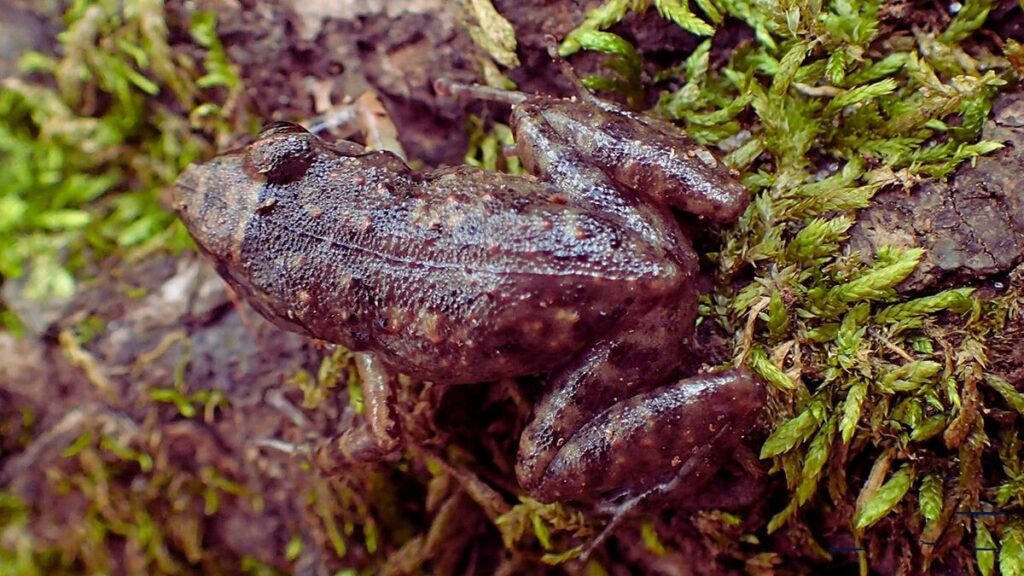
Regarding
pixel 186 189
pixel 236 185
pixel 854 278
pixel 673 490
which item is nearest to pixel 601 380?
pixel 673 490

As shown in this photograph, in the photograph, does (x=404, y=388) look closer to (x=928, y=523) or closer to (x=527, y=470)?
(x=527, y=470)

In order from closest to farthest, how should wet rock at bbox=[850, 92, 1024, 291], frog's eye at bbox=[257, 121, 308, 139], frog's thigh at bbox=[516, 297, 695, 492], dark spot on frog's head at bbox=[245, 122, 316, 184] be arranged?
1. wet rock at bbox=[850, 92, 1024, 291]
2. frog's thigh at bbox=[516, 297, 695, 492]
3. dark spot on frog's head at bbox=[245, 122, 316, 184]
4. frog's eye at bbox=[257, 121, 308, 139]

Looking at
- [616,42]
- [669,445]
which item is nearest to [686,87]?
[616,42]

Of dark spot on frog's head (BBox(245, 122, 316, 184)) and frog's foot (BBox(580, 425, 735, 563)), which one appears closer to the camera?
frog's foot (BBox(580, 425, 735, 563))

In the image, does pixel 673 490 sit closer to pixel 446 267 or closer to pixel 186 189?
pixel 446 267

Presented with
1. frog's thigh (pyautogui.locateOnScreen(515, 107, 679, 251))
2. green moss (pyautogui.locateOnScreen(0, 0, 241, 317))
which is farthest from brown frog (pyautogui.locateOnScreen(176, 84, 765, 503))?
green moss (pyautogui.locateOnScreen(0, 0, 241, 317))

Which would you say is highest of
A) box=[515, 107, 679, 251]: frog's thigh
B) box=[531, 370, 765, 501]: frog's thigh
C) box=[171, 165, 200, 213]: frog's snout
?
box=[515, 107, 679, 251]: frog's thigh

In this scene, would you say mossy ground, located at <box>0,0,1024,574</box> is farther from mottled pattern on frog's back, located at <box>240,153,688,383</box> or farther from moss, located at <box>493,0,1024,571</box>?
mottled pattern on frog's back, located at <box>240,153,688,383</box>

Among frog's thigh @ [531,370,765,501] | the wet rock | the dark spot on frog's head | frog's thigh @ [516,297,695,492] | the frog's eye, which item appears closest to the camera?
the wet rock
